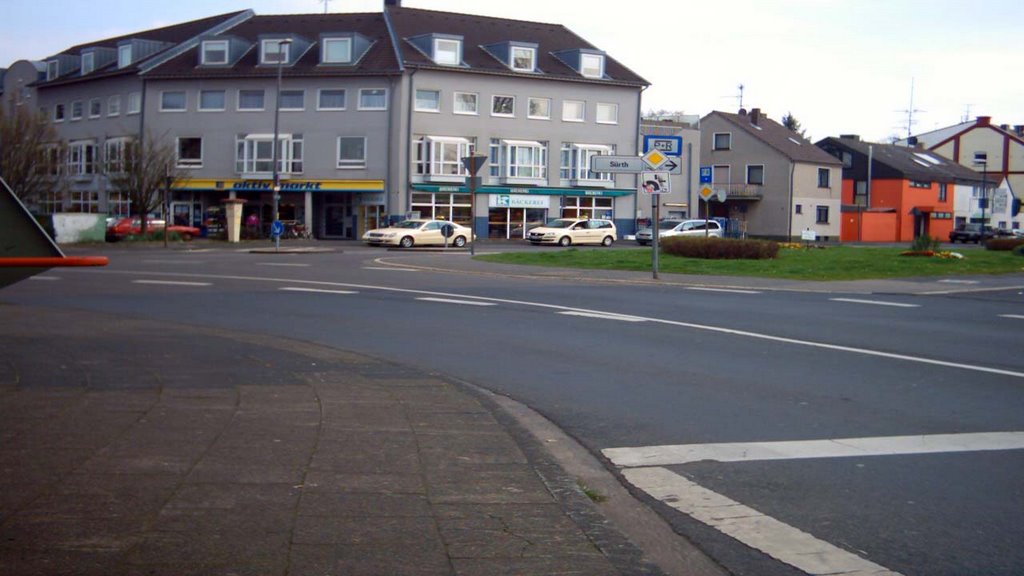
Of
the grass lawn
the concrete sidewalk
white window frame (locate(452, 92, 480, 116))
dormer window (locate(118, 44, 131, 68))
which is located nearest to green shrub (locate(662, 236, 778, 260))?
the grass lawn

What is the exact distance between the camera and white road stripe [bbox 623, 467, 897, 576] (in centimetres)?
492

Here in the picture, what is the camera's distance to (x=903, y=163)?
86.7m

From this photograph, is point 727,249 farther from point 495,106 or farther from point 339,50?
point 339,50

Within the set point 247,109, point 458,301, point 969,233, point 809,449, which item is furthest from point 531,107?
point 809,449

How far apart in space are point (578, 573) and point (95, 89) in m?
66.9

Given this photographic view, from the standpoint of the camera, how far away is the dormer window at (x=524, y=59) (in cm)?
6231

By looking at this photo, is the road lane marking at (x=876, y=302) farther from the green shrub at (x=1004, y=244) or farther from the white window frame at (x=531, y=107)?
the white window frame at (x=531, y=107)

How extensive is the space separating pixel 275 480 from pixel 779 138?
251 feet

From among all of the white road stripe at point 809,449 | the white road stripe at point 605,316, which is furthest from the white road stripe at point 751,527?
the white road stripe at point 605,316

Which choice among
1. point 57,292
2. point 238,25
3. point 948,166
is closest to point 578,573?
point 57,292

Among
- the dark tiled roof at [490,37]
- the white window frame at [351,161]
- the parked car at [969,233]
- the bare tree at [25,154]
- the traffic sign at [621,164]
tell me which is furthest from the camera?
the parked car at [969,233]

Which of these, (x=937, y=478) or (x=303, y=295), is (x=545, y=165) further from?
(x=937, y=478)

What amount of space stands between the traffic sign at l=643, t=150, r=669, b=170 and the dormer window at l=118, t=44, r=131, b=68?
47926 mm

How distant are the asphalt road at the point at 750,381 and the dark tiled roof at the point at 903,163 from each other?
66118 mm
